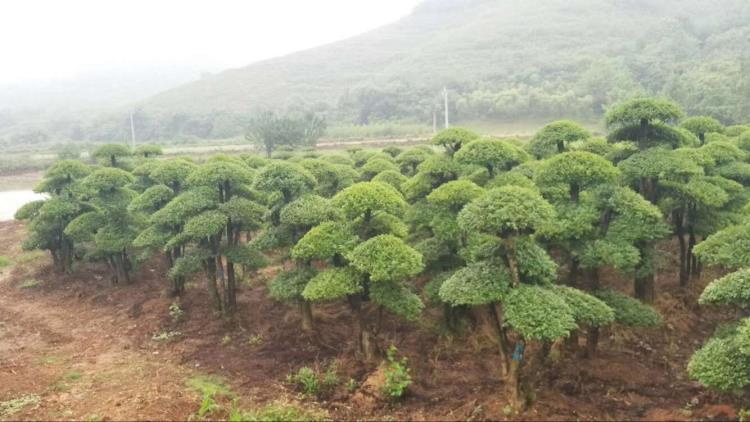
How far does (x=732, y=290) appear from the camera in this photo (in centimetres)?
784

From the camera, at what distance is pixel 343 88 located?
117438mm

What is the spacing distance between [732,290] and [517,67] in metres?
93.2

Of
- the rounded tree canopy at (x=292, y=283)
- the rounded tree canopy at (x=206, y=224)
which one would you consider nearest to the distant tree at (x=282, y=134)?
the rounded tree canopy at (x=206, y=224)

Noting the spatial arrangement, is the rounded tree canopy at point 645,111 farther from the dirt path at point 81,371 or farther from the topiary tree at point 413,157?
the dirt path at point 81,371

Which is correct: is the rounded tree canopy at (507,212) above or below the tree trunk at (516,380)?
above

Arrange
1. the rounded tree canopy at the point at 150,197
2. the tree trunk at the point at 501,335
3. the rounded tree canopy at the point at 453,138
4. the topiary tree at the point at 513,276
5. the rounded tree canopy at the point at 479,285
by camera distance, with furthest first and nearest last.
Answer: the rounded tree canopy at the point at 150,197 → the rounded tree canopy at the point at 453,138 → the tree trunk at the point at 501,335 → the rounded tree canopy at the point at 479,285 → the topiary tree at the point at 513,276

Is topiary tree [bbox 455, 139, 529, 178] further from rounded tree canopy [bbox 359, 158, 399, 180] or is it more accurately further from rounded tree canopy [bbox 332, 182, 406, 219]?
rounded tree canopy [bbox 359, 158, 399, 180]

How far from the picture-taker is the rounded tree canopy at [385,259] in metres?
9.80

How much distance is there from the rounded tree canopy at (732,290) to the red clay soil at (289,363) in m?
1.95

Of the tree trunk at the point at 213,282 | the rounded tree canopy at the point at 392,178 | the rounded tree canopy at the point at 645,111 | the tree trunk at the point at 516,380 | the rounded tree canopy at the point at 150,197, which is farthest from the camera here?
the rounded tree canopy at the point at 392,178

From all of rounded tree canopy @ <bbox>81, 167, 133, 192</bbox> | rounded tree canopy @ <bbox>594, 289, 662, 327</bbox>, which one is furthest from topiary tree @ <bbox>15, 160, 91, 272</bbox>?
rounded tree canopy @ <bbox>594, 289, 662, 327</bbox>

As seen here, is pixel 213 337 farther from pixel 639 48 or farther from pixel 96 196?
pixel 639 48

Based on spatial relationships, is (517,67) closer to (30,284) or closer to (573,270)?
(30,284)

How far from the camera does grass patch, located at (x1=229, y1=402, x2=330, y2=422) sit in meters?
8.66
